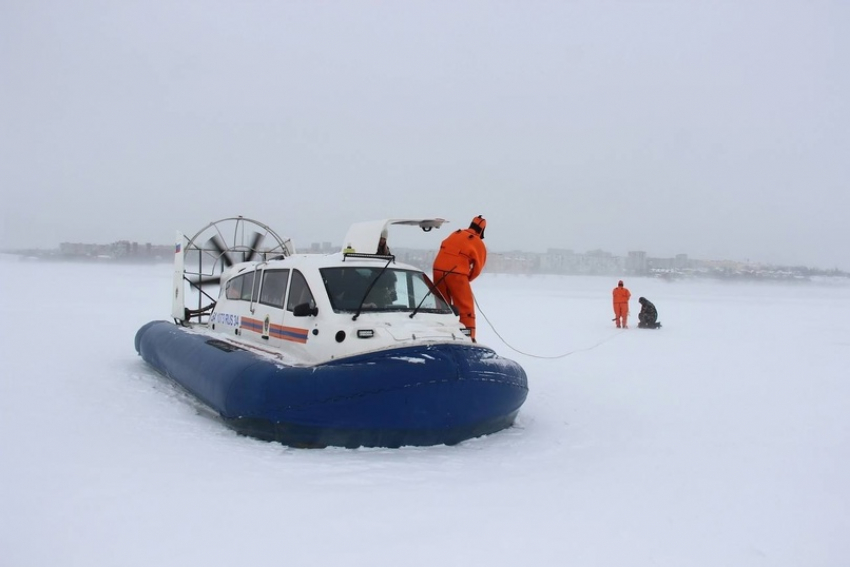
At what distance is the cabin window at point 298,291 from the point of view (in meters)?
5.76

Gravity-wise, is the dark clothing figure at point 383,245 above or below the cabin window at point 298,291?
above

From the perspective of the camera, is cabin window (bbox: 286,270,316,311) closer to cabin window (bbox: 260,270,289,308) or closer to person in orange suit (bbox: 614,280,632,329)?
cabin window (bbox: 260,270,289,308)

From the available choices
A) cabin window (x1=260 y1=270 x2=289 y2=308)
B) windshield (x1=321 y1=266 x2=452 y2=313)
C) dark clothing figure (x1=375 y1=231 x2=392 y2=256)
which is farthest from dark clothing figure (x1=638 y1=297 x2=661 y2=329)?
cabin window (x1=260 y1=270 x2=289 y2=308)

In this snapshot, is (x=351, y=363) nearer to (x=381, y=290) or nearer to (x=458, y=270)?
Answer: (x=381, y=290)

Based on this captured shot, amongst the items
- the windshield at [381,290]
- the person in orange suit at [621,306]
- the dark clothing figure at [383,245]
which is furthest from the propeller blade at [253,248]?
the person in orange suit at [621,306]

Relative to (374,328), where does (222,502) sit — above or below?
below

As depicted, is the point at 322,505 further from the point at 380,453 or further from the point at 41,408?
the point at 41,408

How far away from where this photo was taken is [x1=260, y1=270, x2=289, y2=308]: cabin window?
20.5 feet

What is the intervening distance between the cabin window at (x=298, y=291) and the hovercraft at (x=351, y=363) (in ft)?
0.05

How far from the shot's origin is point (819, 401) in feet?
22.4

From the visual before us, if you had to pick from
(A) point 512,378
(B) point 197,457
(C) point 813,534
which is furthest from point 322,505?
(C) point 813,534

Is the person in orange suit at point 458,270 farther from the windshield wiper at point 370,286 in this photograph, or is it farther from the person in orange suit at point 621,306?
the person in orange suit at point 621,306

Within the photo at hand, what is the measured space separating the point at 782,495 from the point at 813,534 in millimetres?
600

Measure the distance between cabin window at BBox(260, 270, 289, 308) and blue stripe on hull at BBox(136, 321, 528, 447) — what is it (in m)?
1.12
